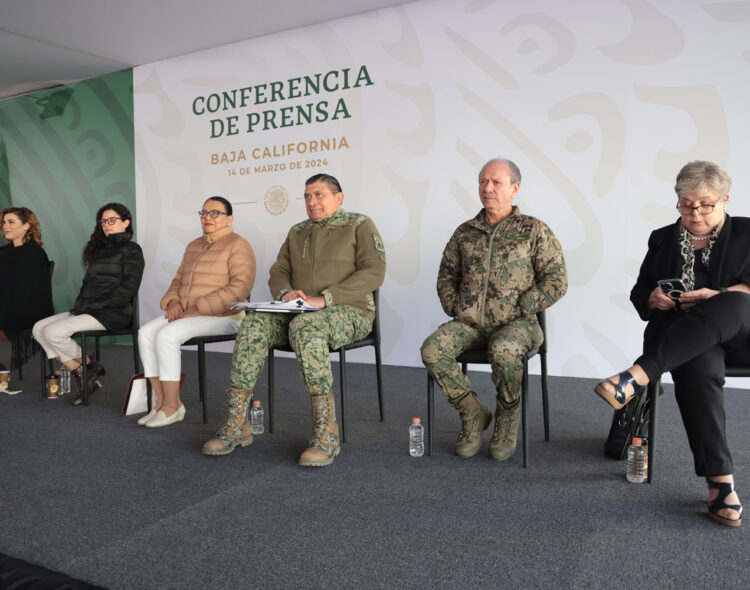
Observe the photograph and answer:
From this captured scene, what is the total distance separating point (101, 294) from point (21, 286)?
Result: 72cm

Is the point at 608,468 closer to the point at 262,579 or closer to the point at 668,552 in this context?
the point at 668,552

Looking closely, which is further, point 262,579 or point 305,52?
point 305,52

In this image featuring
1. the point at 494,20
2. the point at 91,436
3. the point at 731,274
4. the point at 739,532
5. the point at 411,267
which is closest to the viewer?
the point at 739,532

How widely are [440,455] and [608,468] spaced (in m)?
0.65

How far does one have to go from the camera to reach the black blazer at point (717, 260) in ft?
6.46

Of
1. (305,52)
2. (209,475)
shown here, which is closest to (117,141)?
(305,52)

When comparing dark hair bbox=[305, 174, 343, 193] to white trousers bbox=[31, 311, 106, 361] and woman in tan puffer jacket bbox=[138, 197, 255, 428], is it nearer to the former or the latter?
woman in tan puffer jacket bbox=[138, 197, 255, 428]

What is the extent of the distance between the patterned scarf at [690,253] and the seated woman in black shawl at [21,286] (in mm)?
3725

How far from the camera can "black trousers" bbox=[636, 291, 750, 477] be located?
1.81m

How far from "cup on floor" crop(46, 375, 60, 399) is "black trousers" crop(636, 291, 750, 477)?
3.41 metres

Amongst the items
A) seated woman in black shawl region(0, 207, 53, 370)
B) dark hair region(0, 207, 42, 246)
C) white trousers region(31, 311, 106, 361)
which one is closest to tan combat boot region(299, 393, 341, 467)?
white trousers region(31, 311, 106, 361)

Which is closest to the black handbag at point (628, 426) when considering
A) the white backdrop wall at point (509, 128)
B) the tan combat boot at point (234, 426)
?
the tan combat boot at point (234, 426)

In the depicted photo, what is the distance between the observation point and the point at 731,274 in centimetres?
197

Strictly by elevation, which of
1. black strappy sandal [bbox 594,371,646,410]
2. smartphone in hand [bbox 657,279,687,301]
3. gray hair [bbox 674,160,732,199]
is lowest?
black strappy sandal [bbox 594,371,646,410]
